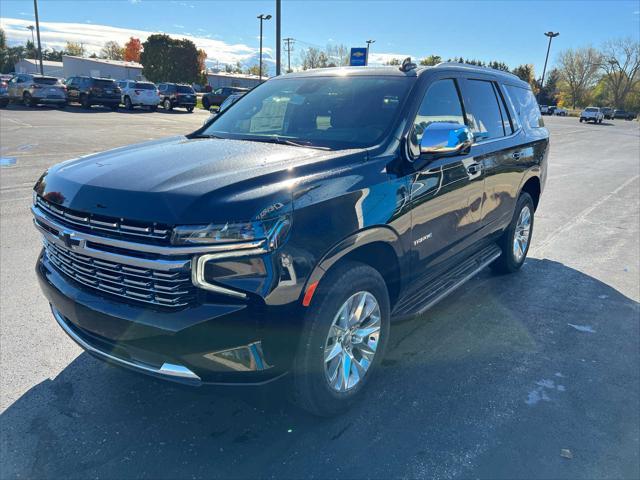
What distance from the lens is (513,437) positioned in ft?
9.36

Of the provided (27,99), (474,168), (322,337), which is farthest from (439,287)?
(27,99)

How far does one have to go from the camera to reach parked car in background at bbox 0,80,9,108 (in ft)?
94.9

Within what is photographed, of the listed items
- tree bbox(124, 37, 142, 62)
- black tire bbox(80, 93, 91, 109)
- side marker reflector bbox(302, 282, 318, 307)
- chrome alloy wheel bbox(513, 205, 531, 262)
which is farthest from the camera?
tree bbox(124, 37, 142, 62)

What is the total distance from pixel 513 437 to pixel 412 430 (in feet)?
1.85

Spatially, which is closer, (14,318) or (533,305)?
(14,318)

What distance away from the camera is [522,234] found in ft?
18.5

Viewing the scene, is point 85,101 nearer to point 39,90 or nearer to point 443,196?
point 39,90

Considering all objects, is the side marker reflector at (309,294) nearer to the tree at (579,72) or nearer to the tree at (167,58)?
the tree at (167,58)

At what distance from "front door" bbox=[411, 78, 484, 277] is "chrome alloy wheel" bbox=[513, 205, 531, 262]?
1.38m

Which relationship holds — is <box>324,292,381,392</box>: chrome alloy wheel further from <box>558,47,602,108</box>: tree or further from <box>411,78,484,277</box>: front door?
<box>558,47,602,108</box>: tree

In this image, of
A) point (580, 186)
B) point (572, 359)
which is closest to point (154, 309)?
point (572, 359)

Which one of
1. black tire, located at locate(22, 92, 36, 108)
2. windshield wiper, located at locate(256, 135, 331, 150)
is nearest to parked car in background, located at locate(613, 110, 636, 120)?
black tire, located at locate(22, 92, 36, 108)

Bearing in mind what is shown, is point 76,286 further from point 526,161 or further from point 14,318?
point 526,161

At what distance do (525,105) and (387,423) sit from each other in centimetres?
403
